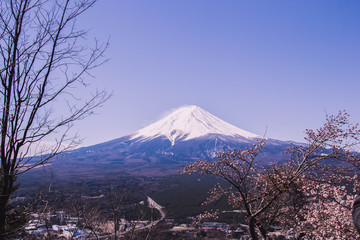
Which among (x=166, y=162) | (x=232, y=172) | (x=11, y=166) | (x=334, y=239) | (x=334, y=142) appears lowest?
(x=166, y=162)

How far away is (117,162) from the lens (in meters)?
159

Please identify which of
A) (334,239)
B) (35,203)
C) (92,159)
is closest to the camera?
(35,203)

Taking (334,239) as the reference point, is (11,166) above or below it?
above

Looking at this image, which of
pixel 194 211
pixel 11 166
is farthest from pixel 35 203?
pixel 194 211

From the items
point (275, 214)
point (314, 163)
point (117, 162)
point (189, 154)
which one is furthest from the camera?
point (189, 154)

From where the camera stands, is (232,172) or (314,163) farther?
(232,172)

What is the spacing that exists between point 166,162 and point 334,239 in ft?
522

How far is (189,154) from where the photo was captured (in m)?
188

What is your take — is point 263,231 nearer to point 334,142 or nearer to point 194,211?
point 334,142

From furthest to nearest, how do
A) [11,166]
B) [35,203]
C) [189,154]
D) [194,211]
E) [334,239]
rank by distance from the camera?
[189,154] < [194,211] < [334,239] < [35,203] < [11,166]

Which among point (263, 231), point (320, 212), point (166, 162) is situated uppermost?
point (263, 231)

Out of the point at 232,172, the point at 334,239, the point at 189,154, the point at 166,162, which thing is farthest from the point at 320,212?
the point at 189,154

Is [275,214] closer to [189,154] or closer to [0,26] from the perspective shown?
[0,26]

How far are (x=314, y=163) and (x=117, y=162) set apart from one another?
162 meters
